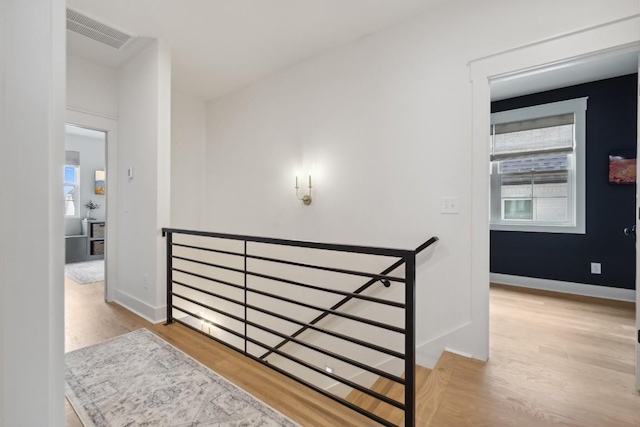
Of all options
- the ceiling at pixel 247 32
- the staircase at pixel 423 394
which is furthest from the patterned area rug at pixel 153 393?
the ceiling at pixel 247 32

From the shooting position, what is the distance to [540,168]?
12.8ft

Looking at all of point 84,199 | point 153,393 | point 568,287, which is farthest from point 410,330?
point 84,199

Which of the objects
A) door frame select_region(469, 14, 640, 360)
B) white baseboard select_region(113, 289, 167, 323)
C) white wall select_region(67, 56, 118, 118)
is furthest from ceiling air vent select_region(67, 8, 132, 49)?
door frame select_region(469, 14, 640, 360)

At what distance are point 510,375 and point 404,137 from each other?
1.84 meters

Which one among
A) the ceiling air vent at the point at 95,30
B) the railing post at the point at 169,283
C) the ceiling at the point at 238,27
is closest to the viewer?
the ceiling at the point at 238,27

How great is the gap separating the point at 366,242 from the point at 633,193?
3.13 m

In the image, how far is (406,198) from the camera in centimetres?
243

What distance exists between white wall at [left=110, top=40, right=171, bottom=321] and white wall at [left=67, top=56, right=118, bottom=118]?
0.12m

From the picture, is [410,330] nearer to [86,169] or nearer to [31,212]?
[31,212]

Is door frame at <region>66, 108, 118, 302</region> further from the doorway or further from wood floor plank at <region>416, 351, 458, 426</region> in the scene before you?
wood floor plank at <region>416, 351, 458, 426</region>

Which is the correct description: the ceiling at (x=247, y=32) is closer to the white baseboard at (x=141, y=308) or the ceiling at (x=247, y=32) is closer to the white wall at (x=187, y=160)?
the white wall at (x=187, y=160)

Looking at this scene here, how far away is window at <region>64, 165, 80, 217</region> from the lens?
20.4 feet

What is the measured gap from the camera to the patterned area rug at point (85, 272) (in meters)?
4.41

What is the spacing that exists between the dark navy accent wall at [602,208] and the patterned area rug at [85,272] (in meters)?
6.38
